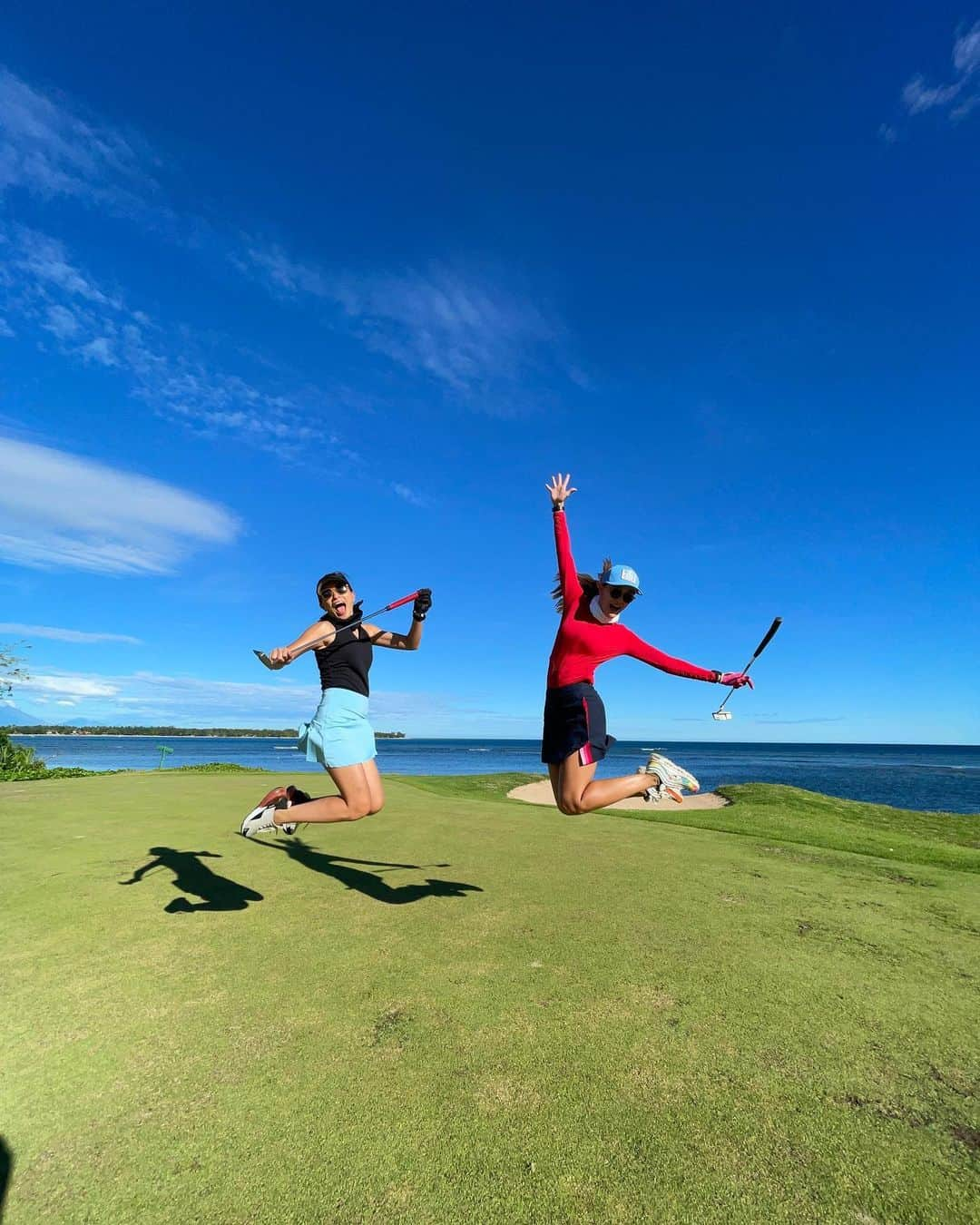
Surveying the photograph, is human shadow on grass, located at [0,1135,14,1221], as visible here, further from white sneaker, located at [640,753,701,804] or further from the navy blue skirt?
white sneaker, located at [640,753,701,804]

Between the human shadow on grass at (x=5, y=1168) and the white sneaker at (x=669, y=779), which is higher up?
the white sneaker at (x=669, y=779)

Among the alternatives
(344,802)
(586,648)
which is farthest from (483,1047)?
(586,648)

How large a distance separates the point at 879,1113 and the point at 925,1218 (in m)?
0.56

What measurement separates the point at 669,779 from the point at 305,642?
3099mm

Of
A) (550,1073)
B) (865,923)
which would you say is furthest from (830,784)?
(550,1073)

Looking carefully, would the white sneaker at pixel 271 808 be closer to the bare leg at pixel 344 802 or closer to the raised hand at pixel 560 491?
the bare leg at pixel 344 802

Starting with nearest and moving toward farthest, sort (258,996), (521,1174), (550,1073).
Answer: (521,1174) < (550,1073) < (258,996)

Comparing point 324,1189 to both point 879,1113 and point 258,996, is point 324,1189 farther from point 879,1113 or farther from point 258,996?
point 879,1113

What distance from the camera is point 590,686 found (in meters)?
5.22

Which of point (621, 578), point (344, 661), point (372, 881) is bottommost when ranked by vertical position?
point (372, 881)

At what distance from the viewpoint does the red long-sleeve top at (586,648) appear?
205 inches

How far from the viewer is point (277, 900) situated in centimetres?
511

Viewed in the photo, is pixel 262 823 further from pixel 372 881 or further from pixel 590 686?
pixel 590 686

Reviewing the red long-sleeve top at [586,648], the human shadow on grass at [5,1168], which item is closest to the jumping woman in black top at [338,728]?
the red long-sleeve top at [586,648]
